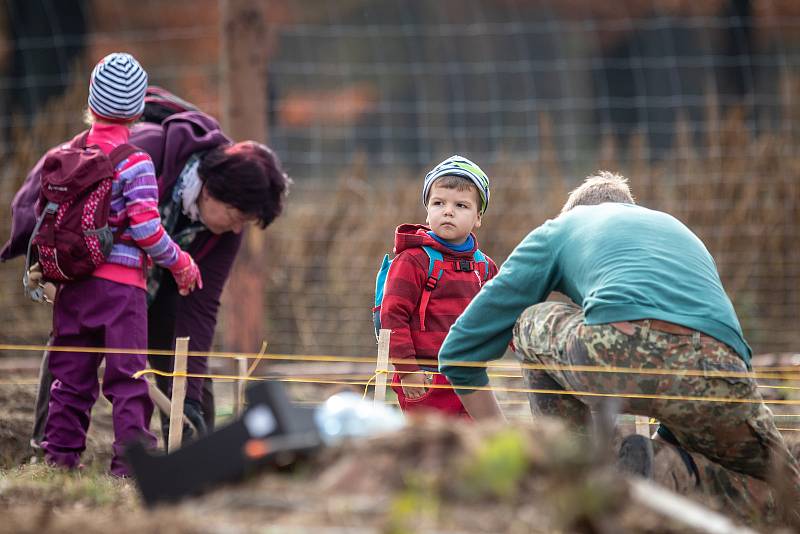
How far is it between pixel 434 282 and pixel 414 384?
0.40 metres

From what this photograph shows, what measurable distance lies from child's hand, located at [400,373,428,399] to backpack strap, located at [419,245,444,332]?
21cm

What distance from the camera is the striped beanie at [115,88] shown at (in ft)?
14.0

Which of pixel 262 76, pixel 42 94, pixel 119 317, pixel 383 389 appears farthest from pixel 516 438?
pixel 42 94

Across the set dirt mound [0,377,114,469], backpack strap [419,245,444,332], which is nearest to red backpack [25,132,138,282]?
dirt mound [0,377,114,469]

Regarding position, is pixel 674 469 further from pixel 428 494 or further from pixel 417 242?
pixel 428 494

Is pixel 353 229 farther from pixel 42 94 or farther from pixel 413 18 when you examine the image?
pixel 413 18

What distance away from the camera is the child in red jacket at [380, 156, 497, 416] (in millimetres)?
4227

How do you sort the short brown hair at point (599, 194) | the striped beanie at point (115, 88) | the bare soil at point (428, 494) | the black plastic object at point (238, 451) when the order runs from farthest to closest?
1. the striped beanie at point (115, 88)
2. the short brown hair at point (599, 194)
3. the black plastic object at point (238, 451)
4. the bare soil at point (428, 494)

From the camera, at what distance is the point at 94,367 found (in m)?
4.32

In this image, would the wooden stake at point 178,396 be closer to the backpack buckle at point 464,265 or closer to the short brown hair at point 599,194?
the backpack buckle at point 464,265

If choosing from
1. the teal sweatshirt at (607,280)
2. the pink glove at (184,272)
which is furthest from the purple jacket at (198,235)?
the teal sweatshirt at (607,280)

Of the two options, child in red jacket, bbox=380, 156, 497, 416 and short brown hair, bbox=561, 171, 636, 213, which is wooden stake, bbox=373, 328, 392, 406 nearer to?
child in red jacket, bbox=380, 156, 497, 416

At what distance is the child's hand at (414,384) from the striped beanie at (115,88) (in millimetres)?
1400

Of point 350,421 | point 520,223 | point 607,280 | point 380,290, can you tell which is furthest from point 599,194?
point 520,223
